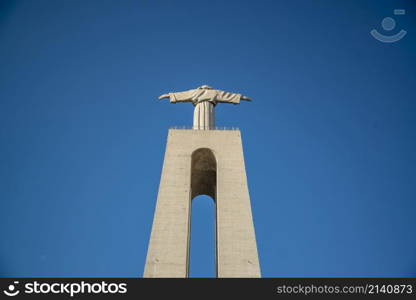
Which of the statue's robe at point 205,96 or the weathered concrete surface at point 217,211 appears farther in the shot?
the statue's robe at point 205,96

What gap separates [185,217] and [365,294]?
971cm

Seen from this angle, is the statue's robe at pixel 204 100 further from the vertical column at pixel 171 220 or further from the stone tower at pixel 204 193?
the vertical column at pixel 171 220

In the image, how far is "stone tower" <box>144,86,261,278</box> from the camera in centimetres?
2031

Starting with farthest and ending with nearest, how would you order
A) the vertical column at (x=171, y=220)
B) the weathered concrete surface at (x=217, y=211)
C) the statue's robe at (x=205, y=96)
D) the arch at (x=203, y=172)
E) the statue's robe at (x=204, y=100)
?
the statue's robe at (x=205, y=96)
the statue's robe at (x=204, y=100)
the arch at (x=203, y=172)
the weathered concrete surface at (x=217, y=211)
the vertical column at (x=171, y=220)

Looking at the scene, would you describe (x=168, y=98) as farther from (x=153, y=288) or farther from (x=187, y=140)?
(x=153, y=288)

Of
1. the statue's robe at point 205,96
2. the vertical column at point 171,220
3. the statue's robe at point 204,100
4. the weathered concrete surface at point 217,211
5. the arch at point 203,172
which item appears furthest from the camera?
the statue's robe at point 205,96

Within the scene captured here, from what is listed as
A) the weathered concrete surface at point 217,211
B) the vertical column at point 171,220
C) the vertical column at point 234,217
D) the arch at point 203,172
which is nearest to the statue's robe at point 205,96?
the weathered concrete surface at point 217,211

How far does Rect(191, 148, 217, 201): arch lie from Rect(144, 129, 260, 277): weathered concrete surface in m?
0.59

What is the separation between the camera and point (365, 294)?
13.6 meters

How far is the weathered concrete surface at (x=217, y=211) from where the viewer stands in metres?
20.2

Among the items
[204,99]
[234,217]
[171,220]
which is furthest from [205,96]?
[171,220]

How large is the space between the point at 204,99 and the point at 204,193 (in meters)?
5.06

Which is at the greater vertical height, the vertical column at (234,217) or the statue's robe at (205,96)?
the statue's robe at (205,96)

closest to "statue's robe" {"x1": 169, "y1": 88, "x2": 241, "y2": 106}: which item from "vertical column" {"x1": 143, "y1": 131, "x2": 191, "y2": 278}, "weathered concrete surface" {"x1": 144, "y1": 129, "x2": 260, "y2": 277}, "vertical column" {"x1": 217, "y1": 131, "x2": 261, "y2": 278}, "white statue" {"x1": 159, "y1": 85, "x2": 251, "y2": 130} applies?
"white statue" {"x1": 159, "y1": 85, "x2": 251, "y2": 130}
